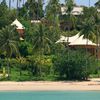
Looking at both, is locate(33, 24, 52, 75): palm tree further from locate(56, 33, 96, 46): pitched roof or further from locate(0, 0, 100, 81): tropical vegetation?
locate(56, 33, 96, 46): pitched roof

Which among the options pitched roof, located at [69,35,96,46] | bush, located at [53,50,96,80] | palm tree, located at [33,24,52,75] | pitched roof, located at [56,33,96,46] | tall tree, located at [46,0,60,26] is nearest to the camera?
bush, located at [53,50,96,80]

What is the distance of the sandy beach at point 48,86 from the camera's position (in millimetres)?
65688

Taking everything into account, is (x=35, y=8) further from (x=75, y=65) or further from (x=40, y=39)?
(x=75, y=65)

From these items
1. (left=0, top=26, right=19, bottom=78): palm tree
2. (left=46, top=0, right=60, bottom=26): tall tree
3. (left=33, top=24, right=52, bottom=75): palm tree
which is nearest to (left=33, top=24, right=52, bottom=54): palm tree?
(left=33, top=24, right=52, bottom=75): palm tree

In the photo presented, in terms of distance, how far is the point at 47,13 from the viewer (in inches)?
4552

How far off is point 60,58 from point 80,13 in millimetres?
51027

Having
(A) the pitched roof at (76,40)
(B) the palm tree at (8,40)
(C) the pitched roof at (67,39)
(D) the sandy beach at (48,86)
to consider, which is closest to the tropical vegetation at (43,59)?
(B) the palm tree at (8,40)
